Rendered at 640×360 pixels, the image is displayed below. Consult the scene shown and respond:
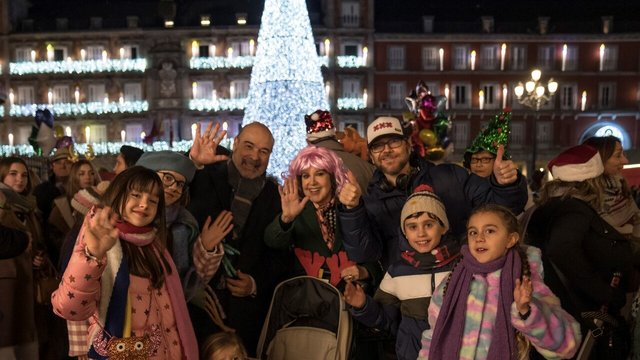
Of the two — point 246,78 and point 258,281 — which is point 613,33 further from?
point 258,281

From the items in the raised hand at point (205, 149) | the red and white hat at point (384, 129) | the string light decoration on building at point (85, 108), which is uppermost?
the string light decoration on building at point (85, 108)

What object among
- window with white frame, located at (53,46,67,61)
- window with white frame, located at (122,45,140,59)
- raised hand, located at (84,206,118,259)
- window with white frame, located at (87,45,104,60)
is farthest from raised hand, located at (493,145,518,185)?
window with white frame, located at (53,46,67,61)

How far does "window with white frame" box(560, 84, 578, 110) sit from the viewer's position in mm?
40031

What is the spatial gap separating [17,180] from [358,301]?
375 centimetres

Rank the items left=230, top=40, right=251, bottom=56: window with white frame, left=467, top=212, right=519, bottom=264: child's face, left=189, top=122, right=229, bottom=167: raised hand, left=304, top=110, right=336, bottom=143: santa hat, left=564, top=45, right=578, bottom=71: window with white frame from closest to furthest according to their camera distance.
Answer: left=467, top=212, right=519, bottom=264: child's face → left=189, top=122, right=229, bottom=167: raised hand → left=304, top=110, right=336, bottom=143: santa hat → left=230, top=40, right=251, bottom=56: window with white frame → left=564, top=45, right=578, bottom=71: window with white frame

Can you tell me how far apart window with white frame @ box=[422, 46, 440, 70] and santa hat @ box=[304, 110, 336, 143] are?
35.0 m

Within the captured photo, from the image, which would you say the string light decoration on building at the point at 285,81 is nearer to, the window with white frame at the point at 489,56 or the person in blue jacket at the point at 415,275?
the person in blue jacket at the point at 415,275

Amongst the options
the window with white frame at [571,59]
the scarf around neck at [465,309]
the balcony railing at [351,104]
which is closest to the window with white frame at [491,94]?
the window with white frame at [571,59]

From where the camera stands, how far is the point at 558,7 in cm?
4344

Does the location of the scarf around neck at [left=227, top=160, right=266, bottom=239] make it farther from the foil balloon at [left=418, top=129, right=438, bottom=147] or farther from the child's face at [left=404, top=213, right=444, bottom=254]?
the foil balloon at [left=418, top=129, right=438, bottom=147]

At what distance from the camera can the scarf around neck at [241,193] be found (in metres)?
4.34

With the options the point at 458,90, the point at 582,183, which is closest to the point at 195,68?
the point at 458,90

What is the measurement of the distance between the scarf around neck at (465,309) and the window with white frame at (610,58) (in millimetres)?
40746

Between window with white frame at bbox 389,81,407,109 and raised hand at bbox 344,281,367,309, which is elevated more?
window with white frame at bbox 389,81,407,109
